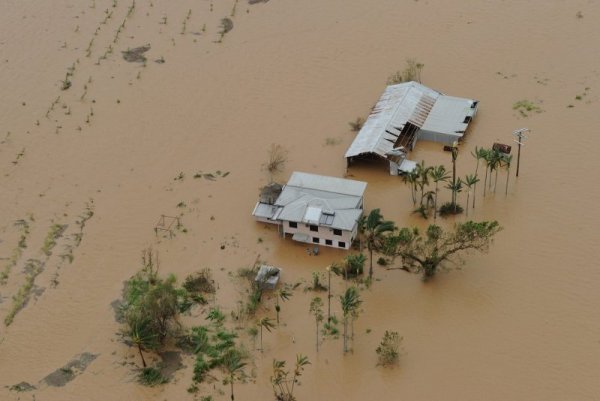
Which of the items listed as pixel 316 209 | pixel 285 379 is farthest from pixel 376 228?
pixel 285 379

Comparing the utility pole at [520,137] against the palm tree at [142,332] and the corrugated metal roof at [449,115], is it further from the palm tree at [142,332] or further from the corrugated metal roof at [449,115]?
the palm tree at [142,332]

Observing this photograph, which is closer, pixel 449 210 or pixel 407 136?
pixel 449 210

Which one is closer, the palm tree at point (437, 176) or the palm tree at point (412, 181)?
the palm tree at point (437, 176)

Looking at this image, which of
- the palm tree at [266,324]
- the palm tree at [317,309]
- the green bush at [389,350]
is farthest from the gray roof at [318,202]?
the green bush at [389,350]

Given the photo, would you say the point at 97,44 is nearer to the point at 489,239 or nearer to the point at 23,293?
the point at 23,293

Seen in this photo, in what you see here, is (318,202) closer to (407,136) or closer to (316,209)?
(316,209)

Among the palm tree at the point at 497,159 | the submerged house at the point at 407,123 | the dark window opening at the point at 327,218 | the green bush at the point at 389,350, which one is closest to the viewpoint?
the green bush at the point at 389,350
